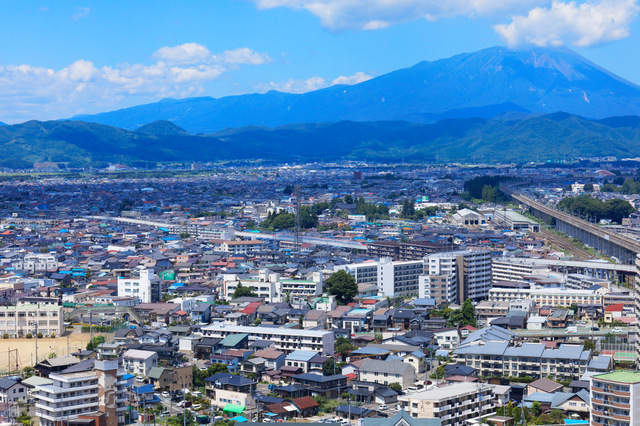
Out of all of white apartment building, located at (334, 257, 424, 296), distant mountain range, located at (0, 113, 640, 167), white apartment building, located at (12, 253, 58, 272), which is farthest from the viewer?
distant mountain range, located at (0, 113, 640, 167)

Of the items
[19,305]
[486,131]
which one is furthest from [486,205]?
[486,131]

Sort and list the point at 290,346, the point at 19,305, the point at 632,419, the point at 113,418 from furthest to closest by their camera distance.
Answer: the point at 19,305, the point at 290,346, the point at 113,418, the point at 632,419

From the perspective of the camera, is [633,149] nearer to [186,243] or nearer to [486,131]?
[486,131]

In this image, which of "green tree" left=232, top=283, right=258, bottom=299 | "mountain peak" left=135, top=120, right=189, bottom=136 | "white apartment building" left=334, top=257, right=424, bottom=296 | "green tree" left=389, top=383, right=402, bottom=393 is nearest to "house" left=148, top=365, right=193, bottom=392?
"green tree" left=389, top=383, right=402, bottom=393

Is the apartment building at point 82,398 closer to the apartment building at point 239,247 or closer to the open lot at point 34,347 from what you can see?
the open lot at point 34,347

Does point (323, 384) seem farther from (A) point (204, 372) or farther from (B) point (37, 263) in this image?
(B) point (37, 263)

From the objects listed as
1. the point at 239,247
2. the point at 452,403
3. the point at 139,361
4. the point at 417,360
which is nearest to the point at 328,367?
the point at 417,360

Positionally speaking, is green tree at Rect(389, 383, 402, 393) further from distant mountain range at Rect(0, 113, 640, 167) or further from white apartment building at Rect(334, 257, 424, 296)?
distant mountain range at Rect(0, 113, 640, 167)
